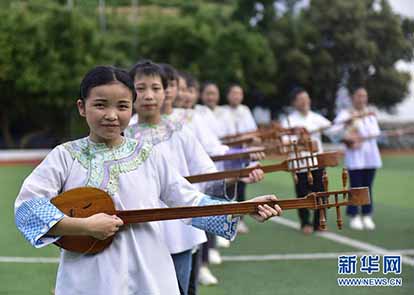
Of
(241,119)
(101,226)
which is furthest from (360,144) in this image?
(101,226)

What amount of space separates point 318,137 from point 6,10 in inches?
655

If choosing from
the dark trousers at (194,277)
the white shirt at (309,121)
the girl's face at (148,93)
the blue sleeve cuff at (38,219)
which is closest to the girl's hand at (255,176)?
the girl's face at (148,93)

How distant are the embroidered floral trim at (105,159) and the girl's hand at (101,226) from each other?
0.47 feet

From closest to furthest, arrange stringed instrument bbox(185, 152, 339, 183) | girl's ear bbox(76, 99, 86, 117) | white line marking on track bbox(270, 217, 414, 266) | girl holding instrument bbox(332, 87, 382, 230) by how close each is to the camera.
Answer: girl's ear bbox(76, 99, 86, 117)
stringed instrument bbox(185, 152, 339, 183)
white line marking on track bbox(270, 217, 414, 266)
girl holding instrument bbox(332, 87, 382, 230)

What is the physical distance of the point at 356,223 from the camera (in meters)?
8.09

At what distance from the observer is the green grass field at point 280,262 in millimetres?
5223

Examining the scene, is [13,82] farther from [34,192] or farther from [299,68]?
[34,192]

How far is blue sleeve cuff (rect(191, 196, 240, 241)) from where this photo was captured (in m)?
2.69

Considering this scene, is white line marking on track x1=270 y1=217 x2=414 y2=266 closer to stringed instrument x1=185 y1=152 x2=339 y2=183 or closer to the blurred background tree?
stringed instrument x1=185 y1=152 x2=339 y2=183

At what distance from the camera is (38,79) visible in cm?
2166

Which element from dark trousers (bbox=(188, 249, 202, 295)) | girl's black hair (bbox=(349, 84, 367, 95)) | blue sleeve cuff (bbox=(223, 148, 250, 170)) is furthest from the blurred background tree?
dark trousers (bbox=(188, 249, 202, 295))

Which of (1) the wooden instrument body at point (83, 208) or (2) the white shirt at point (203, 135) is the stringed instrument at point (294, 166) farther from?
(1) the wooden instrument body at point (83, 208)

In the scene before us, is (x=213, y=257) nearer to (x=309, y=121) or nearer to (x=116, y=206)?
(x=309, y=121)

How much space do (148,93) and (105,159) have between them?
3.33 feet
